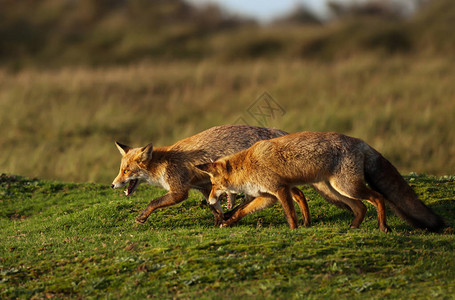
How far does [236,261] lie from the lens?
803cm

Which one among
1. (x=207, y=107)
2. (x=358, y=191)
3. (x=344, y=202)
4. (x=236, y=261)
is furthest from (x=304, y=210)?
(x=207, y=107)

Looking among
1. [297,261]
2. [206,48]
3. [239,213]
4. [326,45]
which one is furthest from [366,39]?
[297,261]

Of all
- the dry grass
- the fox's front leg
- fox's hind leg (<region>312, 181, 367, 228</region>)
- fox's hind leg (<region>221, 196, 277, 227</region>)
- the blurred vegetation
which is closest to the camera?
fox's hind leg (<region>312, 181, 367, 228</region>)

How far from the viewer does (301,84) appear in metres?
28.5

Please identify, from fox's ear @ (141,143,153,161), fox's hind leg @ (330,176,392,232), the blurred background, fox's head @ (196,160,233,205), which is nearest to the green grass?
fox's hind leg @ (330,176,392,232)

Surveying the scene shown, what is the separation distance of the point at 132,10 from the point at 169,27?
5.39m

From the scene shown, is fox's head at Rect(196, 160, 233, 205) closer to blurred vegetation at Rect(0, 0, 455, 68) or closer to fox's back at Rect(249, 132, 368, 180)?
fox's back at Rect(249, 132, 368, 180)

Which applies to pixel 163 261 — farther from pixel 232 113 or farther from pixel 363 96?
pixel 363 96

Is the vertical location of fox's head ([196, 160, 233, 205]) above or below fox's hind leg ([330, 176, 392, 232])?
above

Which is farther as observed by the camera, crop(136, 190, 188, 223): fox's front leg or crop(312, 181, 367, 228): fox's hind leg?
crop(136, 190, 188, 223): fox's front leg

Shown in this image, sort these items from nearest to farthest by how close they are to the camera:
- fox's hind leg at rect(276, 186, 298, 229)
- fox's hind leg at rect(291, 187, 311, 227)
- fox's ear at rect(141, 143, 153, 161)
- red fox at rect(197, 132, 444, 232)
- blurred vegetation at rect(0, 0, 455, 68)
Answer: red fox at rect(197, 132, 444, 232) → fox's hind leg at rect(276, 186, 298, 229) → fox's hind leg at rect(291, 187, 311, 227) → fox's ear at rect(141, 143, 153, 161) → blurred vegetation at rect(0, 0, 455, 68)

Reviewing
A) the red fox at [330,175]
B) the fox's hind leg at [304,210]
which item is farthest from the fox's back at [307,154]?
the fox's hind leg at [304,210]

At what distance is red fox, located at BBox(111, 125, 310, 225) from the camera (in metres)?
11.4

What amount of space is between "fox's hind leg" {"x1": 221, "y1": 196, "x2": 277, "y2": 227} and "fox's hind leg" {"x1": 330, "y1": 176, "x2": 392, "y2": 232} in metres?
1.28
